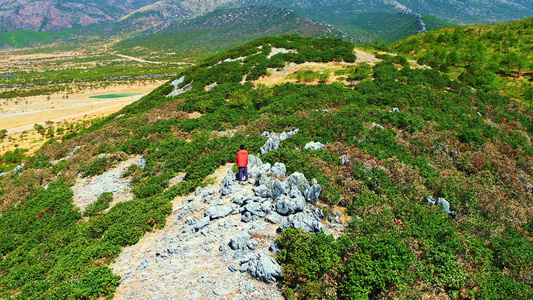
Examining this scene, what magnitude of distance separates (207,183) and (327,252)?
8.13 m

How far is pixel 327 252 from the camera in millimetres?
7898

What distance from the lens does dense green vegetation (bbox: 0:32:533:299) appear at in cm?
790

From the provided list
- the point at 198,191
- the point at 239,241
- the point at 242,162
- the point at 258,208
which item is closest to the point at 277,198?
the point at 258,208

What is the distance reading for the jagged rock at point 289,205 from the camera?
10578 millimetres

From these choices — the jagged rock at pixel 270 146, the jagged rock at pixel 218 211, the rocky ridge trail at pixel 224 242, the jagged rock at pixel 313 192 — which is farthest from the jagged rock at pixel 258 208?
the jagged rock at pixel 270 146

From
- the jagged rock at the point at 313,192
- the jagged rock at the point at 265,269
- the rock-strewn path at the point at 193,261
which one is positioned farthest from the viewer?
the jagged rock at the point at 313,192

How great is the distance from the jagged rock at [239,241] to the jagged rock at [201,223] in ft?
5.67

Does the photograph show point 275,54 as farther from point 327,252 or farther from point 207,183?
point 327,252

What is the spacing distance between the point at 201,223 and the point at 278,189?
3.71 metres

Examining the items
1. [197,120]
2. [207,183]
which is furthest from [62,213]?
[197,120]

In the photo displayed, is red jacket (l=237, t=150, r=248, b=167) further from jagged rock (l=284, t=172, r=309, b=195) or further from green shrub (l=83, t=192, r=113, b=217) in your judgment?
green shrub (l=83, t=192, r=113, b=217)

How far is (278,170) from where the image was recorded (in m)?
12.9

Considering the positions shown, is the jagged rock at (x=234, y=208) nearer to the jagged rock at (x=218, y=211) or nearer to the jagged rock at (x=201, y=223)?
the jagged rock at (x=218, y=211)

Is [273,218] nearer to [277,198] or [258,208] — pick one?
[258,208]
